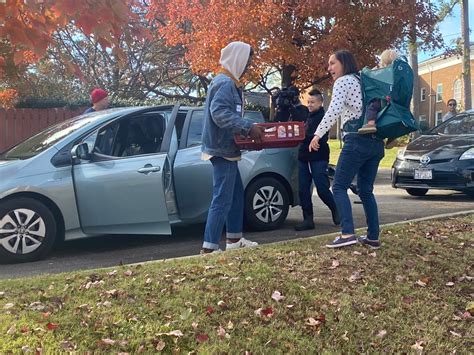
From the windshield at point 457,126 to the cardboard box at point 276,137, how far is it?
19.3 feet

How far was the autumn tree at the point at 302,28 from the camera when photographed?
11398mm

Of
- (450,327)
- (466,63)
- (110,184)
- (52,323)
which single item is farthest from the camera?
(466,63)

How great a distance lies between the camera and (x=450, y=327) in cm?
349

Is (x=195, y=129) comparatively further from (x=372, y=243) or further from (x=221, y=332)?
(x=221, y=332)

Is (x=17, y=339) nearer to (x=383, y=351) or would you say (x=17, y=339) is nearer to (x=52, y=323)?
(x=52, y=323)

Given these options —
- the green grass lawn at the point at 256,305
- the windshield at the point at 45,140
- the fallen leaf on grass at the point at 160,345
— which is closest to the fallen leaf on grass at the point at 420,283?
the green grass lawn at the point at 256,305

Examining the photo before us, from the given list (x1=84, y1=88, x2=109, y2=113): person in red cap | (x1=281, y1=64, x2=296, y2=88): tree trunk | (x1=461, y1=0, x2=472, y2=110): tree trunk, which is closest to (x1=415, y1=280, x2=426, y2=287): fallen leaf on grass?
(x1=84, y1=88, x2=109, y2=113): person in red cap

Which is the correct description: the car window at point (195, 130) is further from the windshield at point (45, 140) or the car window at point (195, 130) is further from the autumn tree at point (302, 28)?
the autumn tree at point (302, 28)

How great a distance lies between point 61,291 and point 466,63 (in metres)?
23.4

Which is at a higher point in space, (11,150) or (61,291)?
(11,150)

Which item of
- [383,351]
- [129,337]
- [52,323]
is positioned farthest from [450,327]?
[52,323]

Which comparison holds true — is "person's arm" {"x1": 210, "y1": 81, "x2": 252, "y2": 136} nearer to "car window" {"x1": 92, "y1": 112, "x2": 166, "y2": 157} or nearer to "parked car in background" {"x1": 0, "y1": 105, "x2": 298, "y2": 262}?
"parked car in background" {"x1": 0, "y1": 105, "x2": 298, "y2": 262}

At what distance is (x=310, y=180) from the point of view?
21.7 feet

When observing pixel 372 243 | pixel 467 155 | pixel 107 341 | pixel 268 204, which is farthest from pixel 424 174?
pixel 107 341
